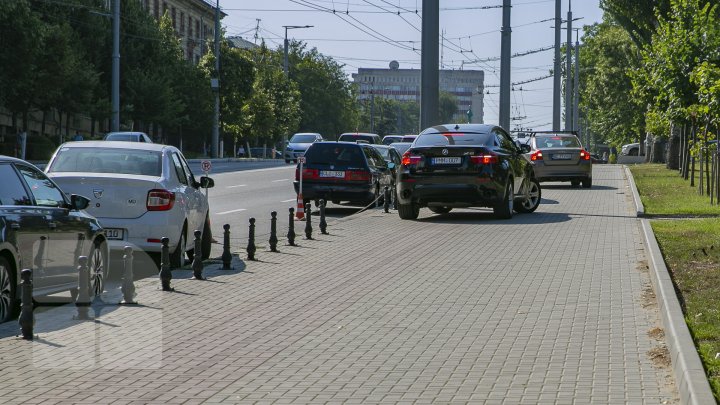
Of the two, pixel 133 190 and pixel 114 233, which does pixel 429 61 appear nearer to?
pixel 133 190

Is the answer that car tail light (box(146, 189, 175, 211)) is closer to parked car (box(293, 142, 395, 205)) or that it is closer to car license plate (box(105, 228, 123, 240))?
car license plate (box(105, 228, 123, 240))

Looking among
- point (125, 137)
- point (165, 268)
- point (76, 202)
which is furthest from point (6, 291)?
point (125, 137)

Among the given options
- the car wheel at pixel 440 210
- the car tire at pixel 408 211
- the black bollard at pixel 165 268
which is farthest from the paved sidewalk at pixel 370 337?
the car wheel at pixel 440 210

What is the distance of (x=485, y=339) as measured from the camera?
31.2 ft

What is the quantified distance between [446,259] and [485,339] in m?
6.26

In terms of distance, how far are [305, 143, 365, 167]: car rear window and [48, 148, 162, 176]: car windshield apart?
40.9ft

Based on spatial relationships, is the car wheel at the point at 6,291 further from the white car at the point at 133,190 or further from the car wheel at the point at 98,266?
the white car at the point at 133,190

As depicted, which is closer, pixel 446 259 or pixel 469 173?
pixel 446 259

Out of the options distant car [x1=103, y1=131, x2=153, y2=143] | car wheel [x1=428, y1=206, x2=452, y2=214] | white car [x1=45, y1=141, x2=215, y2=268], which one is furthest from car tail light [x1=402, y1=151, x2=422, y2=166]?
distant car [x1=103, y1=131, x2=153, y2=143]

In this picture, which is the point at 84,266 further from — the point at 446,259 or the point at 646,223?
the point at 646,223

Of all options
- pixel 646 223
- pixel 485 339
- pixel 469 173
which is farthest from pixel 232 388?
pixel 469 173

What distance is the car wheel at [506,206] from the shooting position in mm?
22891

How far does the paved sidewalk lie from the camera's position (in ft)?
24.8

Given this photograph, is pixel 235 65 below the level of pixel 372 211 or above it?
above
